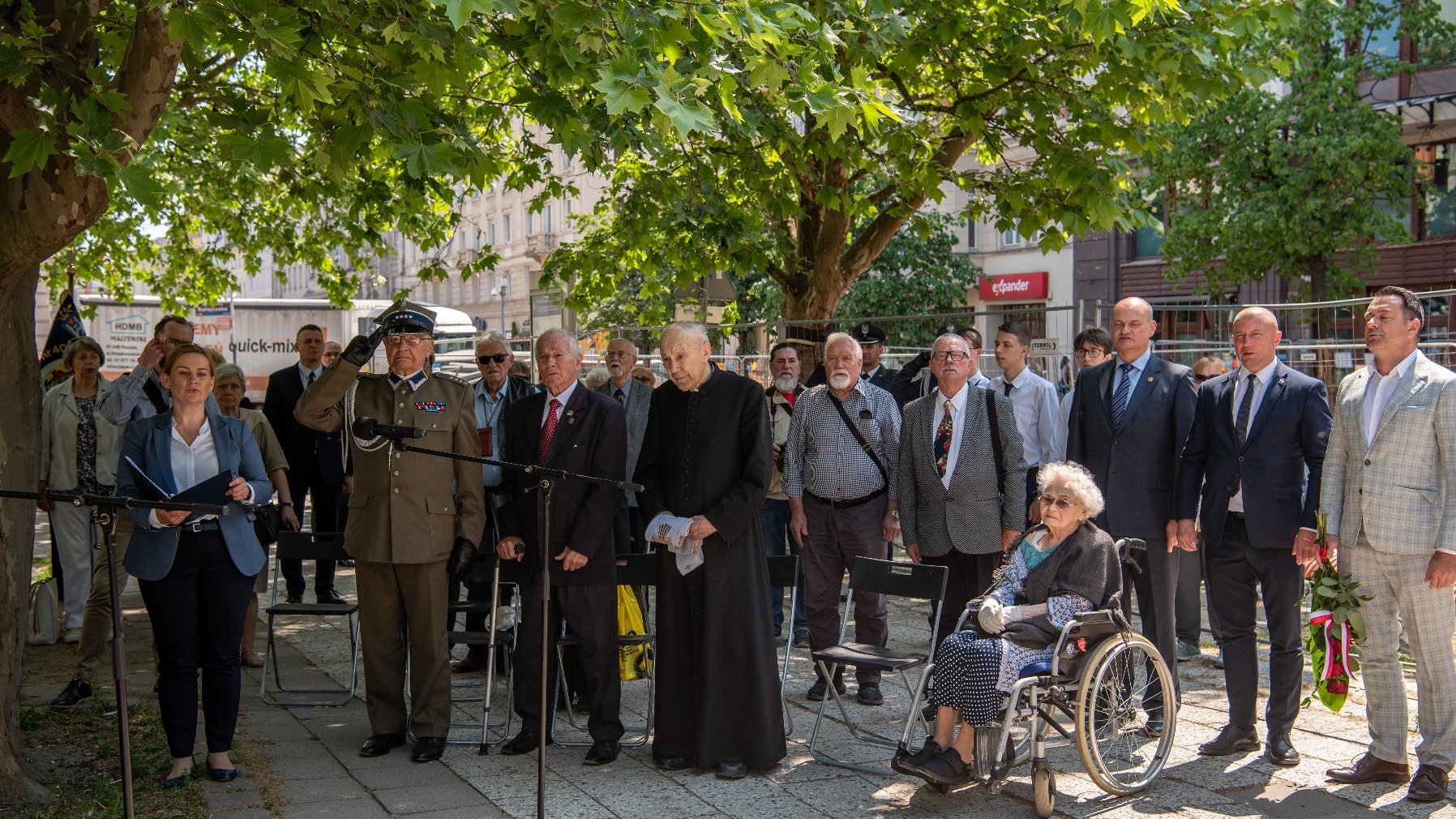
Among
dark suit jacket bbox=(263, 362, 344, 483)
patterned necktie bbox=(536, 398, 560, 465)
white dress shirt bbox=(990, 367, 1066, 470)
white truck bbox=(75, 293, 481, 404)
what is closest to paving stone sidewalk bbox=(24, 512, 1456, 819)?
patterned necktie bbox=(536, 398, 560, 465)

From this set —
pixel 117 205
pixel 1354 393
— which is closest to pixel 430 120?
pixel 1354 393

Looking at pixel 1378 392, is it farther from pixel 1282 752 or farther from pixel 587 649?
pixel 587 649

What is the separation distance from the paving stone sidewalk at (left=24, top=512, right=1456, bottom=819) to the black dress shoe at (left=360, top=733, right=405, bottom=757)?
2.8 inches

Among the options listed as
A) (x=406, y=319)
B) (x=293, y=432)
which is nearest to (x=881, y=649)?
(x=406, y=319)

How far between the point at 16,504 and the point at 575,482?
8.03 ft

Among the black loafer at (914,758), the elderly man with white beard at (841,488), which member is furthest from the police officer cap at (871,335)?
the black loafer at (914,758)

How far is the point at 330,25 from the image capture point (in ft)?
18.8

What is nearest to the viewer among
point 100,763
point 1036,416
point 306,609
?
point 100,763

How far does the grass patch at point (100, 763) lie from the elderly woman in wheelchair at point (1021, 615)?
312 cm

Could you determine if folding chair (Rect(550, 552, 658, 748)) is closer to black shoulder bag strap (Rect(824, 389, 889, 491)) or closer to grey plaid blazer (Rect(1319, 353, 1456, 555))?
black shoulder bag strap (Rect(824, 389, 889, 491))

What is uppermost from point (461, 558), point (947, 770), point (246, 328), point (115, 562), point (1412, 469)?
point (246, 328)

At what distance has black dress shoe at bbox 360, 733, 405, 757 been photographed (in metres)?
6.36

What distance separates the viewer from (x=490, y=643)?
661cm

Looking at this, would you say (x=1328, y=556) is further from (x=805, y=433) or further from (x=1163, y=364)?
(x=805, y=433)
